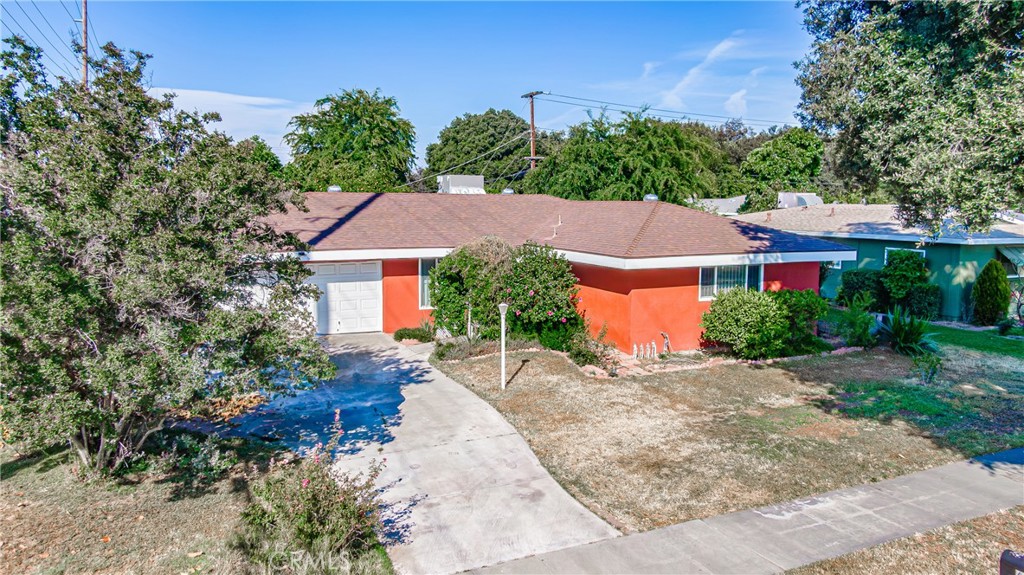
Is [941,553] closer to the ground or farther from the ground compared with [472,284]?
closer to the ground

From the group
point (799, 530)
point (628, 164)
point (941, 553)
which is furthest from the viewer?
point (628, 164)

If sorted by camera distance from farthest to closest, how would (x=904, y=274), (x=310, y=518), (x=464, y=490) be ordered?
(x=904, y=274), (x=464, y=490), (x=310, y=518)

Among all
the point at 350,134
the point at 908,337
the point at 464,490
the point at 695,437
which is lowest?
the point at 464,490

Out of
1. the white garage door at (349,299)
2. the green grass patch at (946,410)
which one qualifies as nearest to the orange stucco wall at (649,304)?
the green grass patch at (946,410)

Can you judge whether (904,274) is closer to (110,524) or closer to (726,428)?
(726,428)

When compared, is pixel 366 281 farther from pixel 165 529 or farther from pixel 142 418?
pixel 165 529

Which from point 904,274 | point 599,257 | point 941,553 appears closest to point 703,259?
point 599,257

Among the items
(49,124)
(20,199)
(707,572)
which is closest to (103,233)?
(20,199)
